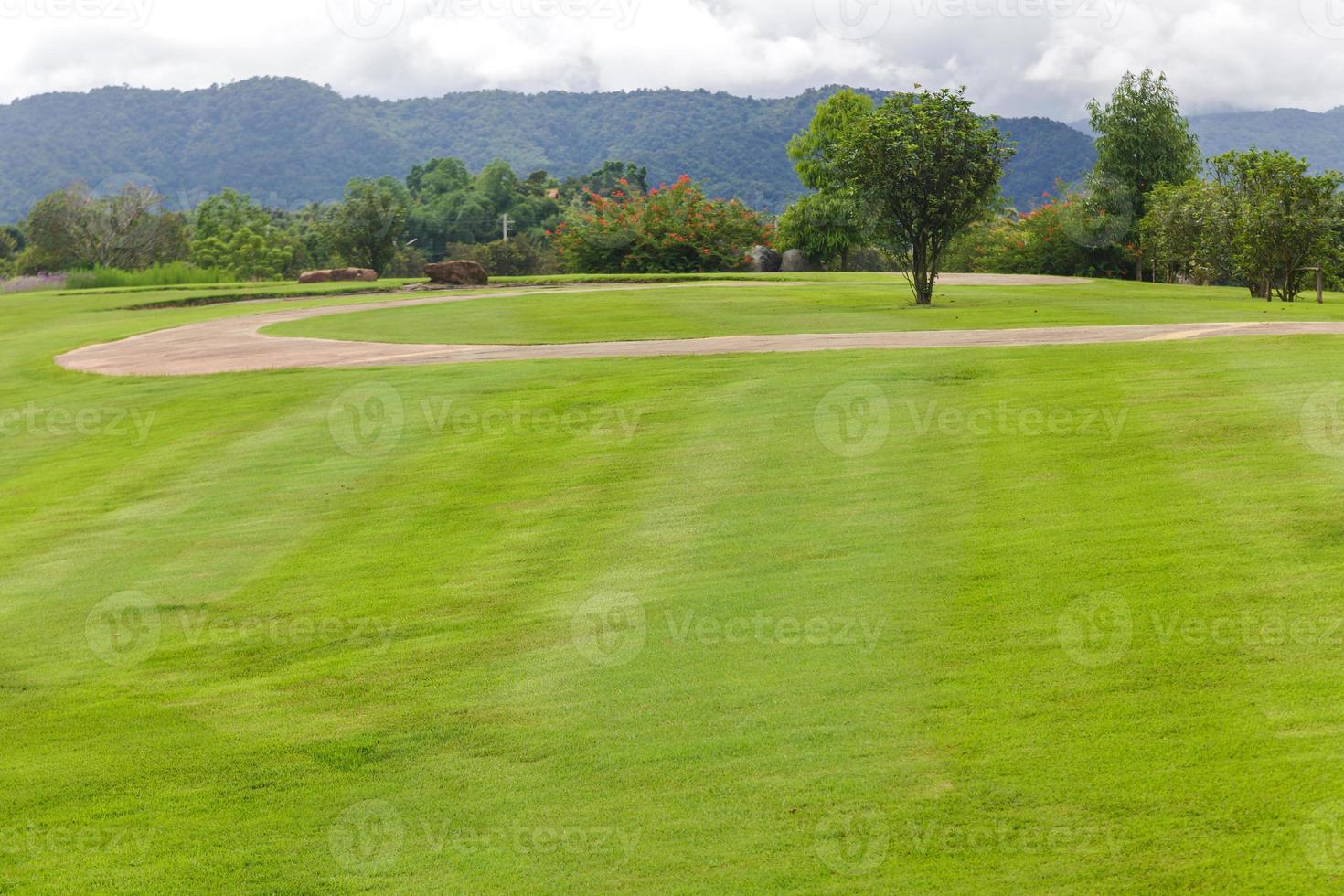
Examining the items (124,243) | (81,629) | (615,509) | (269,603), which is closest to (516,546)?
(615,509)

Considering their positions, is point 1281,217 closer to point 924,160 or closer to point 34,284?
point 924,160

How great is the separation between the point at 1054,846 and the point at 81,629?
6763 mm

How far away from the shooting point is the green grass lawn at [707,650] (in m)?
5.73

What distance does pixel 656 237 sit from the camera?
170 feet

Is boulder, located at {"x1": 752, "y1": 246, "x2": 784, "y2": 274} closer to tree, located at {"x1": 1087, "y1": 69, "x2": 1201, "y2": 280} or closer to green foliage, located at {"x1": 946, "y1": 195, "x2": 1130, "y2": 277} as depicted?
green foliage, located at {"x1": 946, "y1": 195, "x2": 1130, "y2": 277}

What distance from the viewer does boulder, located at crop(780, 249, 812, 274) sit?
2279 inches

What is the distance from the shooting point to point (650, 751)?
21.5 ft

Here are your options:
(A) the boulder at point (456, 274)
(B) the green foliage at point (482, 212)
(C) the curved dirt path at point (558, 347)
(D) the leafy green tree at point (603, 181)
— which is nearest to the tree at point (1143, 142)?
(A) the boulder at point (456, 274)

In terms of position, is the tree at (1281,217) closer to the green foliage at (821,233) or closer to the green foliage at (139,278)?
the green foliage at (821,233)

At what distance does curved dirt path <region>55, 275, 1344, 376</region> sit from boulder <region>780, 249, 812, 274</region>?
1431 inches

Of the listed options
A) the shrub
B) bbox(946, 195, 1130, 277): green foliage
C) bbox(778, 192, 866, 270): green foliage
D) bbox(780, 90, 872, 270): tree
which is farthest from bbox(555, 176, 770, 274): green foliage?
the shrub

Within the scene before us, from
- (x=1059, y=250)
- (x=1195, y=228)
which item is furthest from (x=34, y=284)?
(x=1195, y=228)

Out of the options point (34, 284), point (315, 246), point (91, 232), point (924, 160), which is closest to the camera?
point (924, 160)

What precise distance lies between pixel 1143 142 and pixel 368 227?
1479 inches
